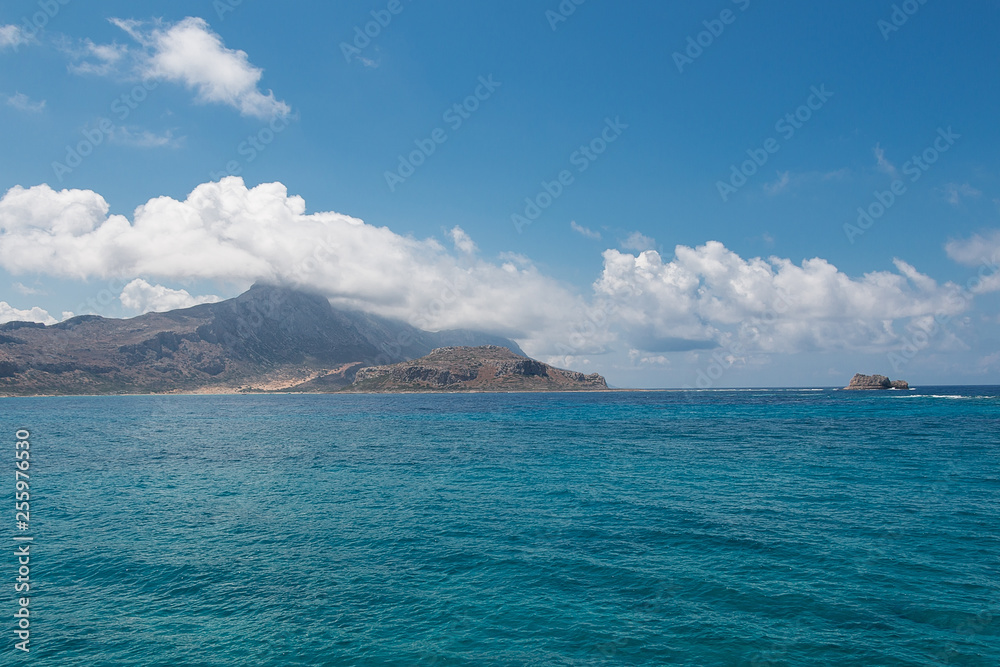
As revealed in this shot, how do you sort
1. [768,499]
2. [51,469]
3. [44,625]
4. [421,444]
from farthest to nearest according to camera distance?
[421,444] → [51,469] → [768,499] → [44,625]

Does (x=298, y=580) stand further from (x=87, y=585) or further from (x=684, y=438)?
(x=684, y=438)

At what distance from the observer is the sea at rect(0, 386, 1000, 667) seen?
17938 mm

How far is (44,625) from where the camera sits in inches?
779

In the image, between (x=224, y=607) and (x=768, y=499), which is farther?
(x=768, y=499)

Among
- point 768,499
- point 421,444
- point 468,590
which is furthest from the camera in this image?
point 421,444

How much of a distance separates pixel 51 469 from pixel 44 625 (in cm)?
4531

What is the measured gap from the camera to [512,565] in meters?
25.1

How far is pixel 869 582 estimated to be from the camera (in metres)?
22.7

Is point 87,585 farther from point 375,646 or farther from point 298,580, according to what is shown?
point 375,646

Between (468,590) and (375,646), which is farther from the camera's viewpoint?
(468,590)

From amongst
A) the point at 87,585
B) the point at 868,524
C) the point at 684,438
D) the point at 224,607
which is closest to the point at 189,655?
the point at 224,607

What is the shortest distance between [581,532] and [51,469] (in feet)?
191

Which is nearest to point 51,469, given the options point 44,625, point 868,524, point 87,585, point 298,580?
point 87,585

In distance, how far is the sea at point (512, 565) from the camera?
17938 mm
